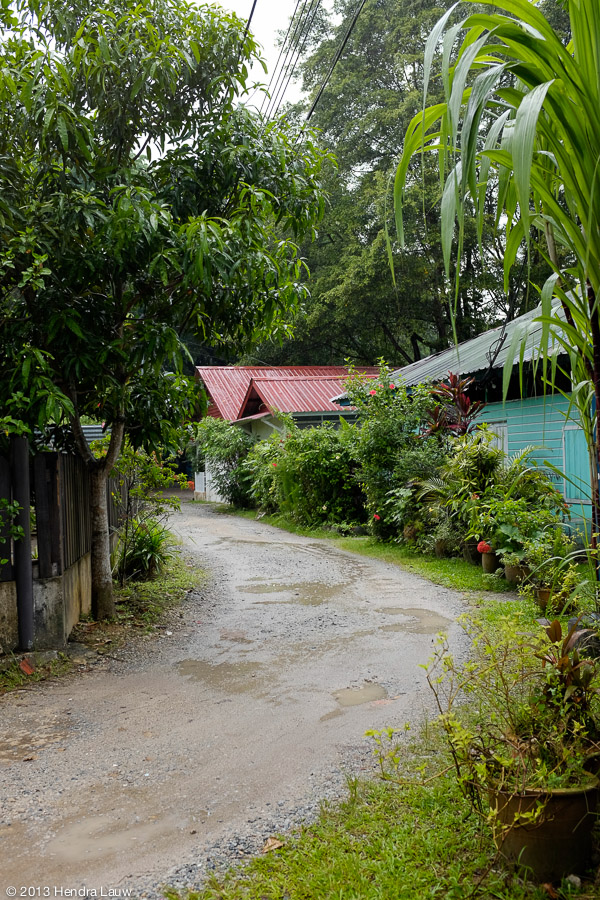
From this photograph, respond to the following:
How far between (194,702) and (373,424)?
25.3 feet

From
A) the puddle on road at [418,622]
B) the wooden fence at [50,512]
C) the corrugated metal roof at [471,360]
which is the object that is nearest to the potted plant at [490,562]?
the puddle on road at [418,622]

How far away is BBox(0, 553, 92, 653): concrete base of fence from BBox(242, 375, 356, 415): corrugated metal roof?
13237 mm

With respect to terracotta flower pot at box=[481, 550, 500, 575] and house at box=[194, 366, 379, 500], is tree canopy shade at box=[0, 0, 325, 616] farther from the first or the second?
house at box=[194, 366, 379, 500]

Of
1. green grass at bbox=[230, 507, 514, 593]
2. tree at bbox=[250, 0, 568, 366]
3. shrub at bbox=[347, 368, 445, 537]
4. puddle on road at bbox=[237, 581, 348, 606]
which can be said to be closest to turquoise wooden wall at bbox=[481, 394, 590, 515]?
shrub at bbox=[347, 368, 445, 537]

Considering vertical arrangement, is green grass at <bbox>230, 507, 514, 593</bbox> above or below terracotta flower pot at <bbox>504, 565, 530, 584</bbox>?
below

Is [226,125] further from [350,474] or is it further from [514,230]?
[350,474]

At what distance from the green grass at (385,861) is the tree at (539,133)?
70.0 inches

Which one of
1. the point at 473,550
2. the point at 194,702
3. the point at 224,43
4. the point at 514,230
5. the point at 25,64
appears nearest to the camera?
the point at 514,230

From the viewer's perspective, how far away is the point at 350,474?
14461mm

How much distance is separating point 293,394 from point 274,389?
0.64 metres

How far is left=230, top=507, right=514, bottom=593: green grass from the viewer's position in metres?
8.24

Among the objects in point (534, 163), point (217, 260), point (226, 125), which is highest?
point (226, 125)

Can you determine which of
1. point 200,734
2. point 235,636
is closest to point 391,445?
Answer: point 235,636

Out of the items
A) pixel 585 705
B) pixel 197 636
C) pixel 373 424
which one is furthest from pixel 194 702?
pixel 373 424
